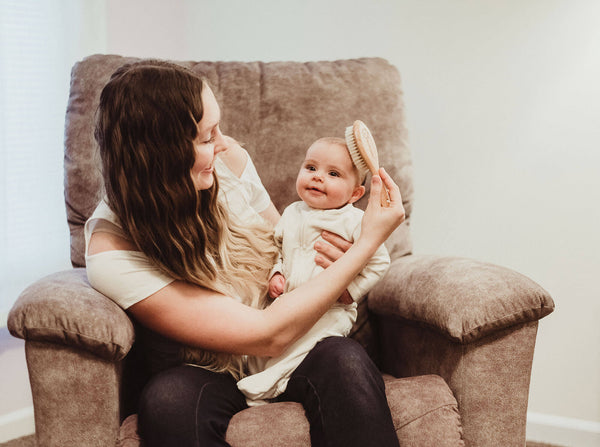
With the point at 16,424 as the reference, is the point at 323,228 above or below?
above

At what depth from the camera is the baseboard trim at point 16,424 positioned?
189 cm

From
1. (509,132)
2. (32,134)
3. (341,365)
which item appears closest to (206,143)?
(341,365)

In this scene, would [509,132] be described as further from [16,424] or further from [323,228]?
[16,424]

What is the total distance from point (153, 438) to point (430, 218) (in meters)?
1.29

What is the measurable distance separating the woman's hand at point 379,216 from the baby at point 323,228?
0.22 feet

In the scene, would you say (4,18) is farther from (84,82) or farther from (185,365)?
(185,365)

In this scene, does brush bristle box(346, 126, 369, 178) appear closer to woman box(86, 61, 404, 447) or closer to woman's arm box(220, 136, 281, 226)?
woman box(86, 61, 404, 447)

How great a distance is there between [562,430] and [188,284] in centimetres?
144

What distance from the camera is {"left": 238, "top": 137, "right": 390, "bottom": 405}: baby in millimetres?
1222

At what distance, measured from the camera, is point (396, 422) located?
3.49 ft

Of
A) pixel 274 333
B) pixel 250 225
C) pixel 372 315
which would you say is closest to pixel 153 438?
pixel 274 333

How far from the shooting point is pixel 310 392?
42.0 inches

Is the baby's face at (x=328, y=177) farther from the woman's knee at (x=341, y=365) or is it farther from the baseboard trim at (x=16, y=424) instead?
the baseboard trim at (x=16, y=424)

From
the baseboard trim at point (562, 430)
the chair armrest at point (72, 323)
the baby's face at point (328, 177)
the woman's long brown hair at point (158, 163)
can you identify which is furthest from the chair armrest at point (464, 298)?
the baseboard trim at point (562, 430)
